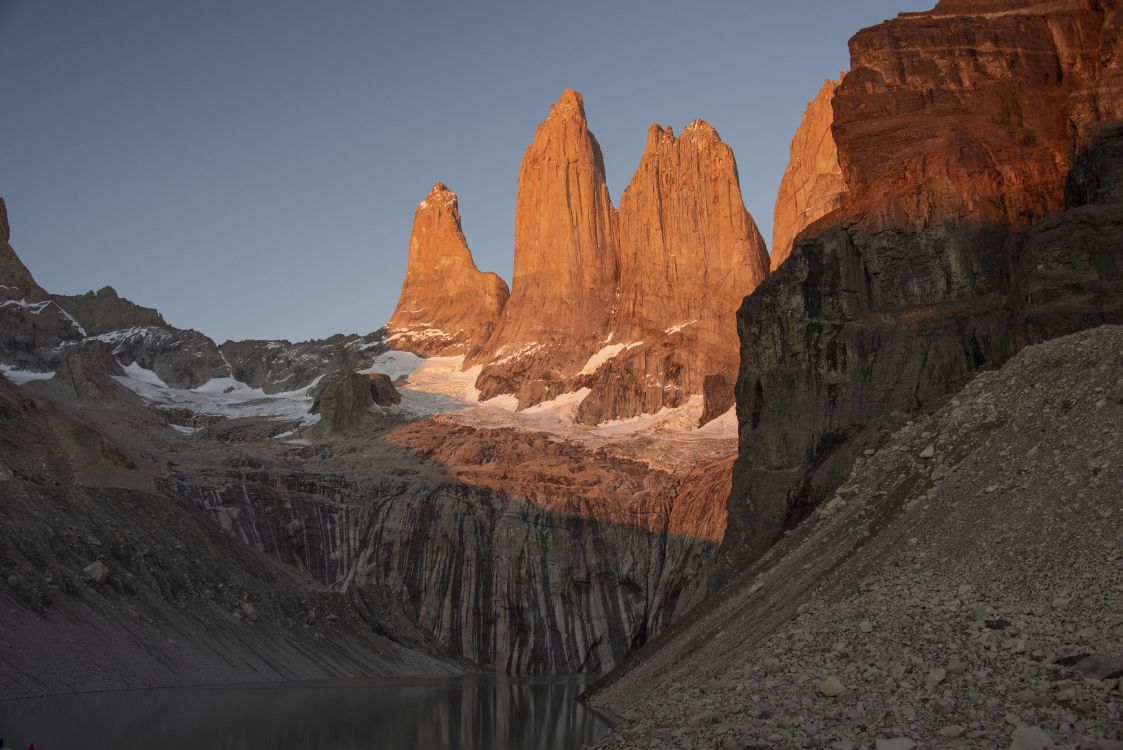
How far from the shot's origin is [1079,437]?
3328 cm

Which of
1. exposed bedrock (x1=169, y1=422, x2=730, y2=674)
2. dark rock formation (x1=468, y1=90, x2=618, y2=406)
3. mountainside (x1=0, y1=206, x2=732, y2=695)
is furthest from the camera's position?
dark rock formation (x1=468, y1=90, x2=618, y2=406)

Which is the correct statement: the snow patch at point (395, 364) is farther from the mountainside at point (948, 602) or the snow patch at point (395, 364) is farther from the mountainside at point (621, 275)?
the mountainside at point (948, 602)

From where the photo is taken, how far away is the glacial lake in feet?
110

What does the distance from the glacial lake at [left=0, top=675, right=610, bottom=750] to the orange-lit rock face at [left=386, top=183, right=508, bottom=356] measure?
102 meters

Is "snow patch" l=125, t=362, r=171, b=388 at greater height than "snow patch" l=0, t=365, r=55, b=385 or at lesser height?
greater

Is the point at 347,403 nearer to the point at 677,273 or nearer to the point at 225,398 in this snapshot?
the point at 225,398

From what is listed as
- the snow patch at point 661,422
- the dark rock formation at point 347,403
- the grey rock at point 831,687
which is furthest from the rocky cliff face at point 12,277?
the grey rock at point 831,687

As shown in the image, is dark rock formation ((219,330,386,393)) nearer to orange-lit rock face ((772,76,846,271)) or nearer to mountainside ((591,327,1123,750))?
orange-lit rock face ((772,76,846,271))

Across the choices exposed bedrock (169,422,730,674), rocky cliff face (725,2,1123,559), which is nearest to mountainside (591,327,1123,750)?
rocky cliff face (725,2,1123,559)

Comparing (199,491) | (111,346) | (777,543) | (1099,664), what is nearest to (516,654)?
(199,491)

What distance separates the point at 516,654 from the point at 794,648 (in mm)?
66542

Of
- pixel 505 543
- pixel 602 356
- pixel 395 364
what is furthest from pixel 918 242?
pixel 395 364

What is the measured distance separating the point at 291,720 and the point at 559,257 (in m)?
104

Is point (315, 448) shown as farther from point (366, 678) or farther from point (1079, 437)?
point (1079, 437)
